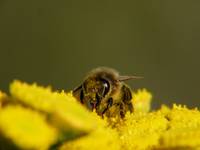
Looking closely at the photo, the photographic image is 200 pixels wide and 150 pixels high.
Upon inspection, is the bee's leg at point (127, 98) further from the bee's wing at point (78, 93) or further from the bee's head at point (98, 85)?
the bee's wing at point (78, 93)

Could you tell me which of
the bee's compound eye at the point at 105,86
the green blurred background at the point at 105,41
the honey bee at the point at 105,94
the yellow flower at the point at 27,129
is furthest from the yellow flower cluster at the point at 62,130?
the green blurred background at the point at 105,41

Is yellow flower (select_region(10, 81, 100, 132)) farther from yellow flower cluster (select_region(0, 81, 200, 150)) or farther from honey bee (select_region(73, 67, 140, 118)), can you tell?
honey bee (select_region(73, 67, 140, 118))

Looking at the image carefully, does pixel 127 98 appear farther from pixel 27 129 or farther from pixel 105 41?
pixel 105 41

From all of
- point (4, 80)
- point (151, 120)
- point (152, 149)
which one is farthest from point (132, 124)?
point (4, 80)

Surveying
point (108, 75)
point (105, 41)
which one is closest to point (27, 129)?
point (108, 75)

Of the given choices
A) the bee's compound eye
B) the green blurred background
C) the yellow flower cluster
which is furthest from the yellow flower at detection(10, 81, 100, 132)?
the green blurred background

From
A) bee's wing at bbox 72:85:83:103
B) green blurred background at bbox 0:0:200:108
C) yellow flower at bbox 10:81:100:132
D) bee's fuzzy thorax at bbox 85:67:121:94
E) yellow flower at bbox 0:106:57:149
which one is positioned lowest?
yellow flower at bbox 0:106:57:149

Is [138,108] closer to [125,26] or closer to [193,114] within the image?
[193,114]
